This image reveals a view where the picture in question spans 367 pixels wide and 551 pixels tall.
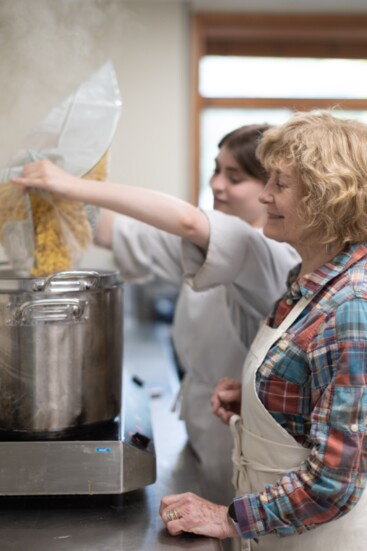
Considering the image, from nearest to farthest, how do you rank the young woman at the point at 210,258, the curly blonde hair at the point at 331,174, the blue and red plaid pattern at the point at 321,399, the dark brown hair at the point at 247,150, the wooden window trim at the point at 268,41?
the blue and red plaid pattern at the point at 321,399, the curly blonde hair at the point at 331,174, the young woman at the point at 210,258, the dark brown hair at the point at 247,150, the wooden window trim at the point at 268,41

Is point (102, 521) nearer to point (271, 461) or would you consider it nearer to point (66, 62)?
point (271, 461)

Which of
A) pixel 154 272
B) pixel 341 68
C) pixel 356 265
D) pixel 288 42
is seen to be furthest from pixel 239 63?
pixel 356 265

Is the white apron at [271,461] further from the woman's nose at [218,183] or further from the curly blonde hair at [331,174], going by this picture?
the woman's nose at [218,183]

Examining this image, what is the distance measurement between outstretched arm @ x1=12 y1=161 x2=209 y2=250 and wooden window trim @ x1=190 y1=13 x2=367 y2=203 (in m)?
2.33

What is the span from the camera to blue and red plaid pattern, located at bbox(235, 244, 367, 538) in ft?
2.96

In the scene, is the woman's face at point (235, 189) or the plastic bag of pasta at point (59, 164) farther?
the woman's face at point (235, 189)

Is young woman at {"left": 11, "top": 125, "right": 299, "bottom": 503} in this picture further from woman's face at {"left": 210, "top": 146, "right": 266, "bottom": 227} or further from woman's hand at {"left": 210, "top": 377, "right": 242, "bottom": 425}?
woman's hand at {"left": 210, "top": 377, "right": 242, "bottom": 425}

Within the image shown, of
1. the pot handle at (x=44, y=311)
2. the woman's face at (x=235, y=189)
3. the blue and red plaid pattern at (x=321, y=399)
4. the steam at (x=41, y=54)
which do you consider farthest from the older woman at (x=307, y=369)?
the woman's face at (x=235, y=189)

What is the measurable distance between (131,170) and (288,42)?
2.76 metres

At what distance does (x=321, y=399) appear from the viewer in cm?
93

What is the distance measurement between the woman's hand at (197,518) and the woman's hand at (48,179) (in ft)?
1.78

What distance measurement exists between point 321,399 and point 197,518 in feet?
0.86

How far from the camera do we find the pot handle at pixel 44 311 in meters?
1.02

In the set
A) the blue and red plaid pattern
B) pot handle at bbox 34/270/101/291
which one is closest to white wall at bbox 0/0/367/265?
pot handle at bbox 34/270/101/291
